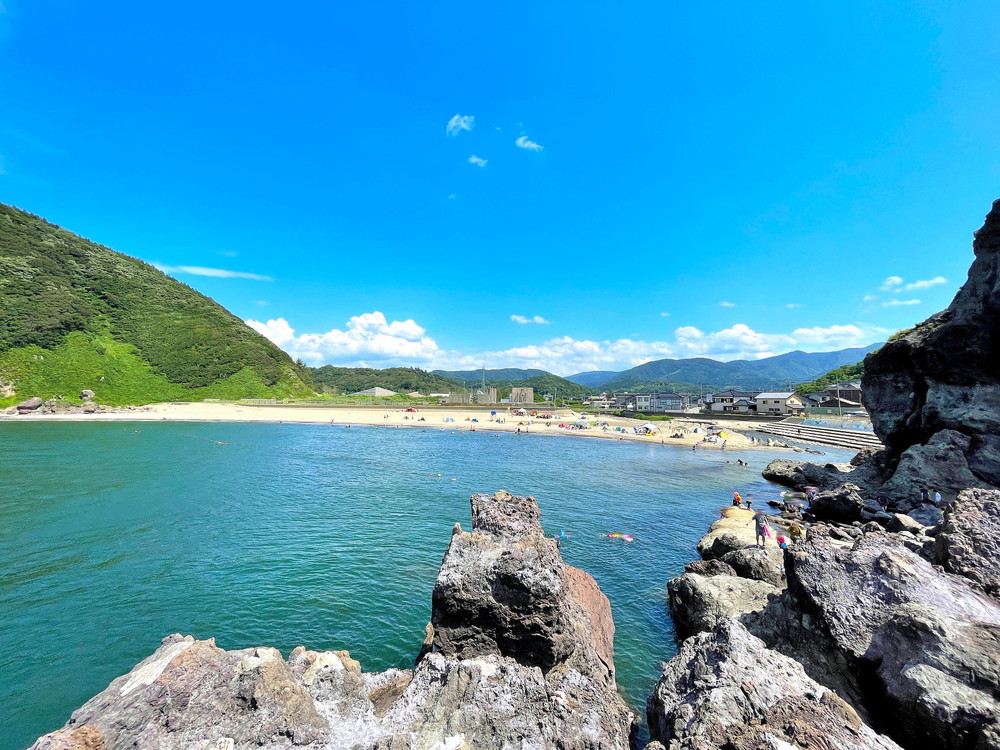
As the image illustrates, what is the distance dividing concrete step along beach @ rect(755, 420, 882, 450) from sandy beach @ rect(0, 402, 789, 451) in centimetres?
432

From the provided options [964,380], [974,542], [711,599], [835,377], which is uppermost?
[835,377]

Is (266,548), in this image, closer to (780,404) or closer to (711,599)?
(711,599)

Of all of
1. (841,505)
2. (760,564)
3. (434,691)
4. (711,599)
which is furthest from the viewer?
(841,505)

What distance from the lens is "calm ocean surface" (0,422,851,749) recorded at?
10.6 meters

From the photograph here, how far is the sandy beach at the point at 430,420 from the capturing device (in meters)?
61.1

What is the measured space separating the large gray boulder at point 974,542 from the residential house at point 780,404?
3448 inches

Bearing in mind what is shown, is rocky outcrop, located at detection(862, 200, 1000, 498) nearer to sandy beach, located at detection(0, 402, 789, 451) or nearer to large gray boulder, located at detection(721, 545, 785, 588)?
large gray boulder, located at detection(721, 545, 785, 588)

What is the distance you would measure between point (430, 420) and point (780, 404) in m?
73.5

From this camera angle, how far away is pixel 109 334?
297 ft

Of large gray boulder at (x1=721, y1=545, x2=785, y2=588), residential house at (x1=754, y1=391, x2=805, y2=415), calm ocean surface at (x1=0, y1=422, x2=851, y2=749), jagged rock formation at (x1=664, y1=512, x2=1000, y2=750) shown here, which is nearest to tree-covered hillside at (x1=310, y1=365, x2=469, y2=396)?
residential house at (x1=754, y1=391, x2=805, y2=415)

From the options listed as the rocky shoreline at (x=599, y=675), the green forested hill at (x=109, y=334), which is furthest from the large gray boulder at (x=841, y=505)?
the green forested hill at (x=109, y=334)

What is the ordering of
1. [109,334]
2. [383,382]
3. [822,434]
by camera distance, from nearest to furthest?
Result: [822,434], [109,334], [383,382]

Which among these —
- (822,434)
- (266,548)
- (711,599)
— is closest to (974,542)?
(711,599)

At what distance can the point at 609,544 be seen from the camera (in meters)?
19.1
